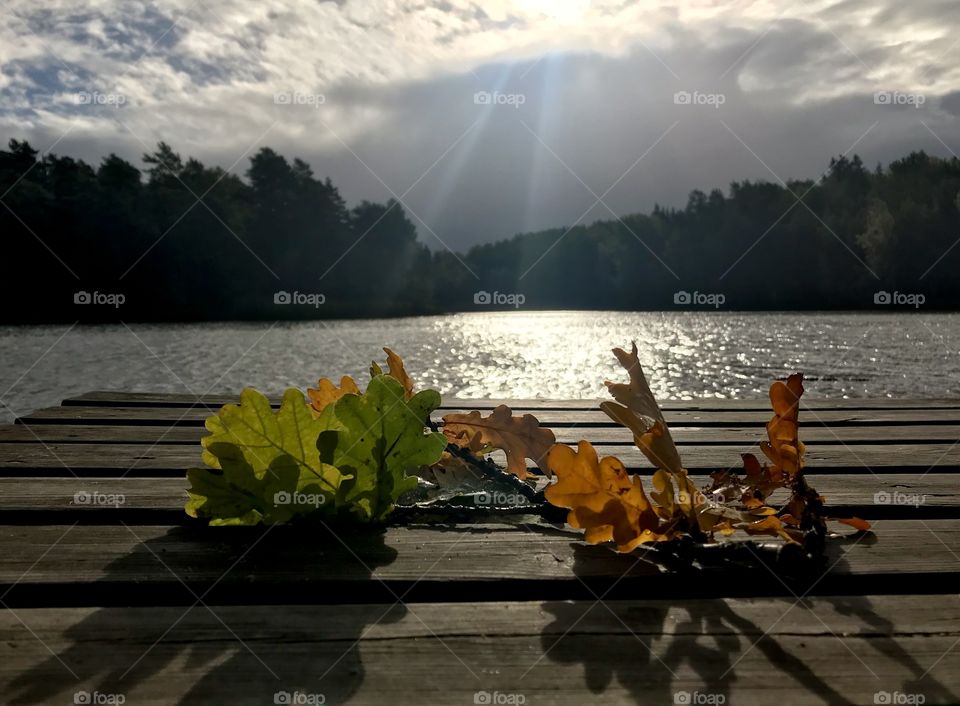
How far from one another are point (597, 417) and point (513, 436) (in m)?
1.81

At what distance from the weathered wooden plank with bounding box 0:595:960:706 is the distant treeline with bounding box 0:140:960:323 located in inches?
1011

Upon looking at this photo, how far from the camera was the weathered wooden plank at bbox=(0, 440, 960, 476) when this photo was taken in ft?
8.20

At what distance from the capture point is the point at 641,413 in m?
1.68

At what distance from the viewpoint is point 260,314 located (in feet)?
135

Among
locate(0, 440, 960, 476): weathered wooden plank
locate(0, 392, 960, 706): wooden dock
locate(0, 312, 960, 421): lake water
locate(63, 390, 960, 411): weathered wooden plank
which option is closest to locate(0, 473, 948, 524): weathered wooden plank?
locate(0, 392, 960, 706): wooden dock

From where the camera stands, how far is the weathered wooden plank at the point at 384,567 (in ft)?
4.60

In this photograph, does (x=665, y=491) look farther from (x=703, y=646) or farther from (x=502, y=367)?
(x=502, y=367)

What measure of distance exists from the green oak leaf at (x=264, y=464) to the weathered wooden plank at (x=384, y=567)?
0.09 m

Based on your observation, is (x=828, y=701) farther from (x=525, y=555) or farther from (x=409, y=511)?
(x=409, y=511)

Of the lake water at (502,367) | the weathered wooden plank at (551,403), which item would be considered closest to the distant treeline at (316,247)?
the lake water at (502,367)

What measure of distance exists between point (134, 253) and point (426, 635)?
130ft

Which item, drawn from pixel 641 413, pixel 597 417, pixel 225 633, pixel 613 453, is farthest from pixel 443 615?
pixel 597 417

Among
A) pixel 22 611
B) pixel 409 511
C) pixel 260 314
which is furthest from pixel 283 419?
pixel 260 314

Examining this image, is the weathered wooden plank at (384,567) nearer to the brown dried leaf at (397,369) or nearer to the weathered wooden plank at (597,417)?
the brown dried leaf at (397,369)
